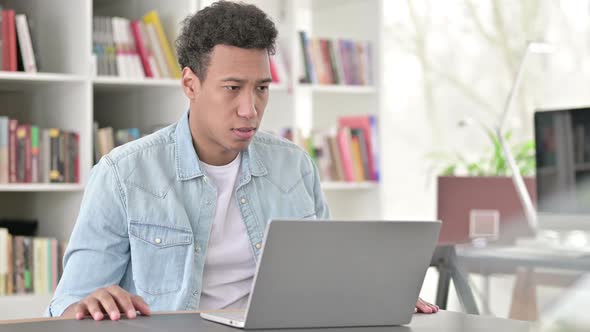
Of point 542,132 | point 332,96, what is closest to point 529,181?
point 542,132

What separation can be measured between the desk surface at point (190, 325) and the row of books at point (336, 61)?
2628 mm

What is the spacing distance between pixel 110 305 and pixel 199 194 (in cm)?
51

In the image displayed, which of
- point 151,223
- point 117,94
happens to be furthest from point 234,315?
point 117,94

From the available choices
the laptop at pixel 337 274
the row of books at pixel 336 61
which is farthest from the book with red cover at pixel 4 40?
the laptop at pixel 337 274

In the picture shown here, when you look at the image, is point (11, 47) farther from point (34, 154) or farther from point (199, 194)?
point (199, 194)

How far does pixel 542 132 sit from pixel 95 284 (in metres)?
2.28

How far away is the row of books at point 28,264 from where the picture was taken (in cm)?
342

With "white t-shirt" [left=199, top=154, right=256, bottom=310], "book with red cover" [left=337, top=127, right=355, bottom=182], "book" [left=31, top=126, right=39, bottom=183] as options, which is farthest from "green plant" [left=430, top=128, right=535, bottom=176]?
"white t-shirt" [left=199, top=154, right=256, bottom=310]

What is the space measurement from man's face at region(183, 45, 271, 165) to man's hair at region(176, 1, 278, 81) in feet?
0.05

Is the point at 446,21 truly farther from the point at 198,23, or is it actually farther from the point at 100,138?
the point at 198,23

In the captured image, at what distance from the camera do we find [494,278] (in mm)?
3479

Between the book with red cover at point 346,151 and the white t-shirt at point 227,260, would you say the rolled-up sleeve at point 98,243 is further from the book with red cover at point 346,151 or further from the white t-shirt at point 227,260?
the book with red cover at point 346,151

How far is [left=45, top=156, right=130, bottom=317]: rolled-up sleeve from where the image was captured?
1761 mm

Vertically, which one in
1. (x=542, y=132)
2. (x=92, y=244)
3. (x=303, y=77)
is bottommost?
(x=92, y=244)
